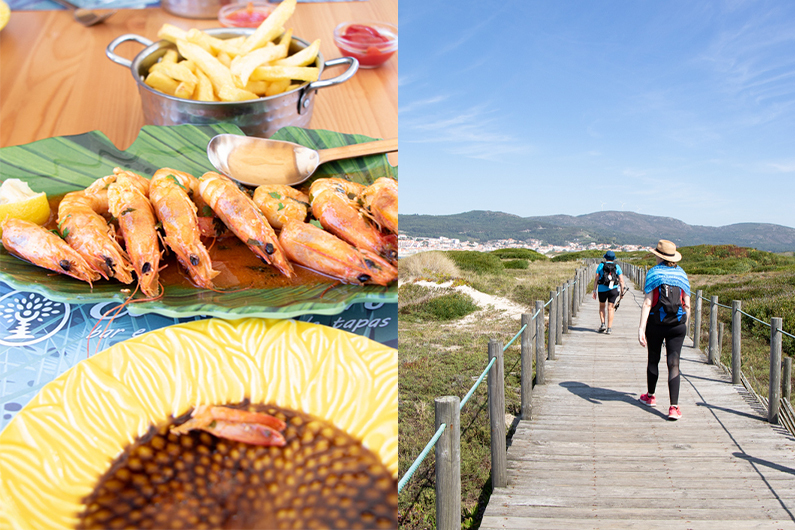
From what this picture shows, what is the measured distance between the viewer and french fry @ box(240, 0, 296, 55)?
1.47 metres

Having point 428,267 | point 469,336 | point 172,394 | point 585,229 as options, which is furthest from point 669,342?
point 585,229

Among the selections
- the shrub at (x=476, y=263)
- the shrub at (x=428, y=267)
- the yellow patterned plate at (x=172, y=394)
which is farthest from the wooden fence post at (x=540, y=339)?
the shrub at (x=476, y=263)

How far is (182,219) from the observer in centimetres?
138

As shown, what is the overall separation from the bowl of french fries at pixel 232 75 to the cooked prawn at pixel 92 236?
0.34 meters

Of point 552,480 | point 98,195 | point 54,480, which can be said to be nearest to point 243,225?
point 98,195

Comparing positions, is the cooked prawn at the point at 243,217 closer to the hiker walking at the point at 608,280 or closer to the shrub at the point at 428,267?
the hiker walking at the point at 608,280

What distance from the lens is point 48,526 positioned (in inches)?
A: 37.1

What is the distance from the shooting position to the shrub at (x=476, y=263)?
1962cm

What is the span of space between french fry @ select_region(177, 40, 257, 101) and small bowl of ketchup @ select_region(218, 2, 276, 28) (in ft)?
0.67

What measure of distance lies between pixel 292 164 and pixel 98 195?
59 centimetres

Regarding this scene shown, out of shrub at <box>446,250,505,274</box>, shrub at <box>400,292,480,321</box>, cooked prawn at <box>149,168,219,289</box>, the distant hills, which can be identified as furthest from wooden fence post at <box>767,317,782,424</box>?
the distant hills

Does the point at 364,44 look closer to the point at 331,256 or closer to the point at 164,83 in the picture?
the point at 164,83

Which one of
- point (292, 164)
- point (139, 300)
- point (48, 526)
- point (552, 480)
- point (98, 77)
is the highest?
point (98, 77)

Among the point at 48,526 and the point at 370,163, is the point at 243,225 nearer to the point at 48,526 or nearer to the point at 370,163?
the point at 370,163
